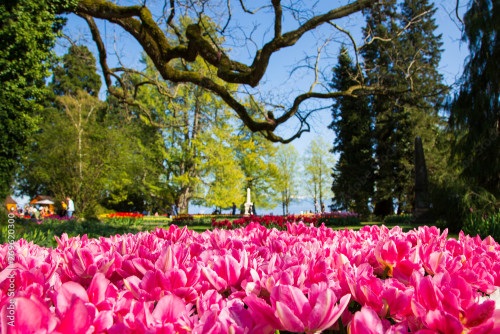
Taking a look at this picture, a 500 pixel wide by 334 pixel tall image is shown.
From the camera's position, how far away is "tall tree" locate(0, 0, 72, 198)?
937 centimetres

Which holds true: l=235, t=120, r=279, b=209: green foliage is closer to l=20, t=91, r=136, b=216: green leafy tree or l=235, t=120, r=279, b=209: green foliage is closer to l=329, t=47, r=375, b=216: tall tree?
l=329, t=47, r=375, b=216: tall tree

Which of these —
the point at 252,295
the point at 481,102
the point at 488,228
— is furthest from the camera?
the point at 481,102

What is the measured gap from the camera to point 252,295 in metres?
0.82

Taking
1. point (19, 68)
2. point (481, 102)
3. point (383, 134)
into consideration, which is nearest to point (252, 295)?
point (19, 68)

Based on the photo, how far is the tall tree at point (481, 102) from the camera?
11102 mm

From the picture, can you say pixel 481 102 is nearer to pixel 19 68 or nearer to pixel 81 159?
pixel 19 68

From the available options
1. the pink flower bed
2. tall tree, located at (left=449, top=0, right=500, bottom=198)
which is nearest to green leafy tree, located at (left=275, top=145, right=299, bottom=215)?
tall tree, located at (left=449, top=0, right=500, bottom=198)

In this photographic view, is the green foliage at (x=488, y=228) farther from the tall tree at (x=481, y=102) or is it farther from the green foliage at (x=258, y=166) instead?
the green foliage at (x=258, y=166)

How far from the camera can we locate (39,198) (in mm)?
33125

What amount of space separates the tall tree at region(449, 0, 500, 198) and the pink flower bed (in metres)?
11.5

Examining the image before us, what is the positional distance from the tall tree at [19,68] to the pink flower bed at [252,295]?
9.83 metres

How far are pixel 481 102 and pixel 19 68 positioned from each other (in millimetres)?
14145

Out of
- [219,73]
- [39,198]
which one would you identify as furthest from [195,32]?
[39,198]

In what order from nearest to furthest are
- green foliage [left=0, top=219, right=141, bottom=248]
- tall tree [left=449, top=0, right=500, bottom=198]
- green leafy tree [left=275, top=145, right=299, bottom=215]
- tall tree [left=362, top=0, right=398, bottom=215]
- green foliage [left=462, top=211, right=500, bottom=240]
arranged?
green foliage [left=0, top=219, right=141, bottom=248] → green foliage [left=462, top=211, right=500, bottom=240] → tall tree [left=449, top=0, right=500, bottom=198] → tall tree [left=362, top=0, right=398, bottom=215] → green leafy tree [left=275, top=145, right=299, bottom=215]
